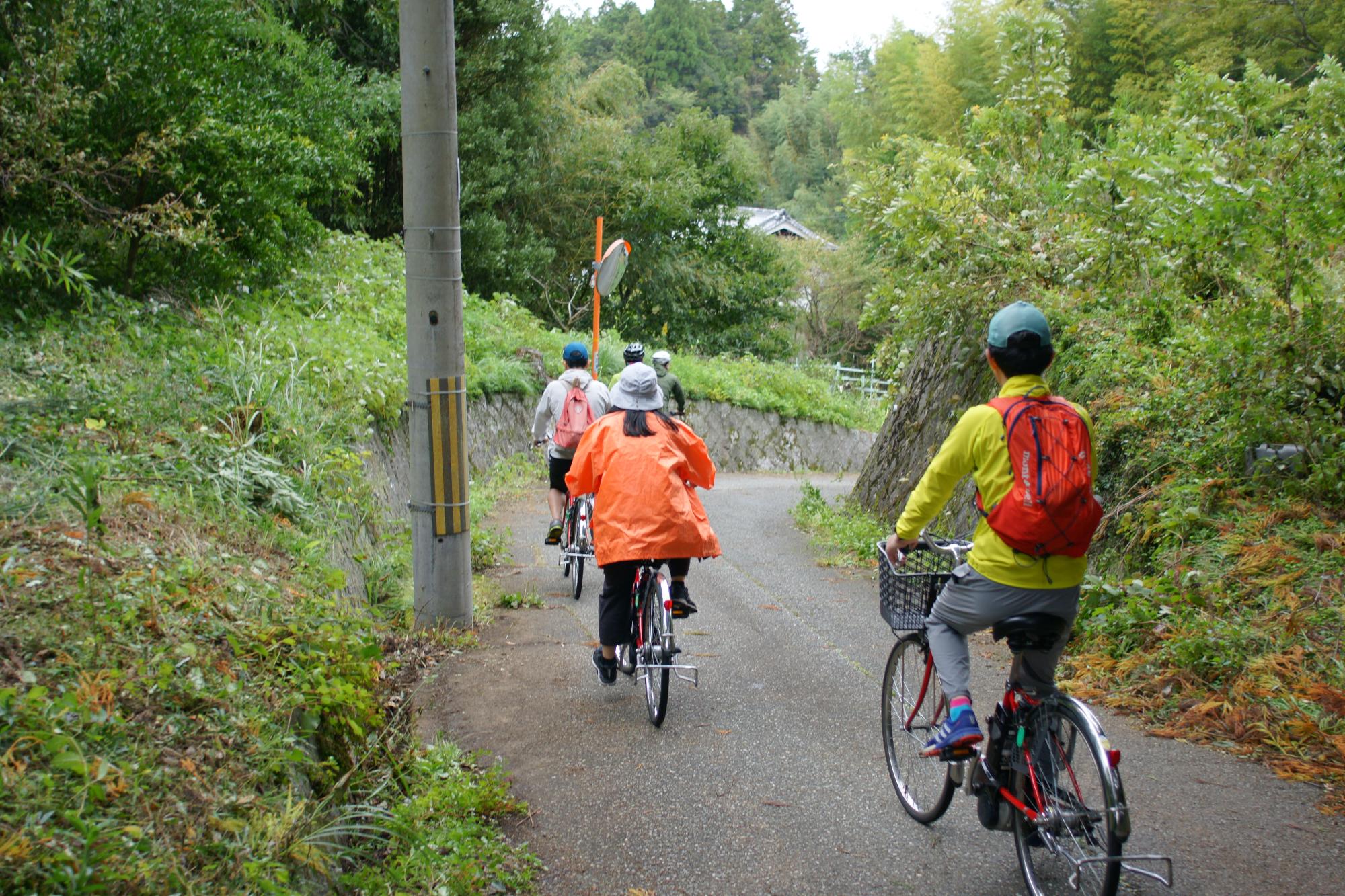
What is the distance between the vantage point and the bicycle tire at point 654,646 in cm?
533

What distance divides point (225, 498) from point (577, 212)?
71.1 feet

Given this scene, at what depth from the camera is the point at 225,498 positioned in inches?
222

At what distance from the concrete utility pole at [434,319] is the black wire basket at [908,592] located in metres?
3.37

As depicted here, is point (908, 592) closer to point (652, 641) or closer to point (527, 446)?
point (652, 641)

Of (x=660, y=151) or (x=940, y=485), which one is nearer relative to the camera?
(x=940, y=485)

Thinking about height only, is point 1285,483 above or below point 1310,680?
above

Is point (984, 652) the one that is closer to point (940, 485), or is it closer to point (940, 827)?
point (940, 827)

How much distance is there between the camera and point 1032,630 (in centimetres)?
352

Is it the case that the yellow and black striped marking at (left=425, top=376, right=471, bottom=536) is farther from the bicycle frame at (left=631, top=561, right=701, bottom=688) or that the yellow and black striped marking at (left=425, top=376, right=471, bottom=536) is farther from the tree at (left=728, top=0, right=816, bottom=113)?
the tree at (left=728, top=0, right=816, bottom=113)

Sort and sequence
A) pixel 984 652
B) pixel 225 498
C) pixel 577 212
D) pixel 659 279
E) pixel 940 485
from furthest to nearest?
pixel 659 279, pixel 577 212, pixel 984 652, pixel 225 498, pixel 940 485

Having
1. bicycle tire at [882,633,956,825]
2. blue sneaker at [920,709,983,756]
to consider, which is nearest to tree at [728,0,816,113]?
bicycle tire at [882,633,956,825]

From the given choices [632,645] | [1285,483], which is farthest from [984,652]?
[632,645]

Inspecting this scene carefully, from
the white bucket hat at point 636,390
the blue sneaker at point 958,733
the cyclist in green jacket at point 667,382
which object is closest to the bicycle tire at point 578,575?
the white bucket hat at point 636,390

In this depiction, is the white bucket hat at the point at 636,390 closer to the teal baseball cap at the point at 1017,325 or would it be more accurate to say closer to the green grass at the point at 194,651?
the green grass at the point at 194,651
